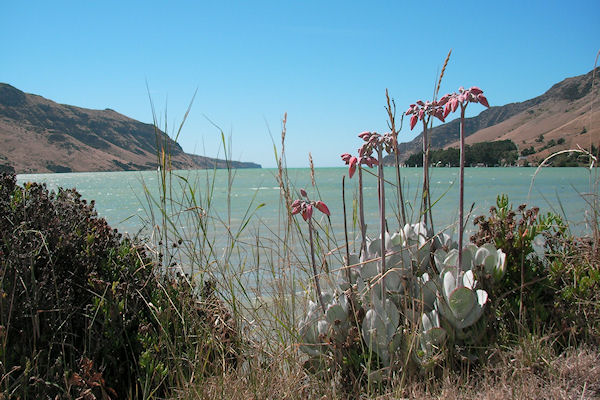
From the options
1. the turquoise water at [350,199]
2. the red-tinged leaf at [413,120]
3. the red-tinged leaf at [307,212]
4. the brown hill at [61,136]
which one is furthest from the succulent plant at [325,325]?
the brown hill at [61,136]

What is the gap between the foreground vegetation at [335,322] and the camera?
6.34 ft

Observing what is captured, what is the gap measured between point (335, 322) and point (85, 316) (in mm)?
1299

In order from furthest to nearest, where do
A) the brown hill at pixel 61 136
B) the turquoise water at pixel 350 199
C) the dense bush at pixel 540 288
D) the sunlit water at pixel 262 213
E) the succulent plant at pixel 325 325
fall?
the brown hill at pixel 61 136 → the turquoise water at pixel 350 199 → the sunlit water at pixel 262 213 → the dense bush at pixel 540 288 → the succulent plant at pixel 325 325

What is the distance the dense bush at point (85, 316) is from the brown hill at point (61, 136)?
123452 mm

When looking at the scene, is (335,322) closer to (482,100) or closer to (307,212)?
(307,212)

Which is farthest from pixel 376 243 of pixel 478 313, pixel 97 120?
pixel 97 120

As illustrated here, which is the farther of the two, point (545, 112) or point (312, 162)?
point (545, 112)

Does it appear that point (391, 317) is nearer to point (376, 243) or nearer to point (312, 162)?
point (376, 243)

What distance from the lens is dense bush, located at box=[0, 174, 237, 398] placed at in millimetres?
1956

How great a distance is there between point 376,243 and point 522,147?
403 ft

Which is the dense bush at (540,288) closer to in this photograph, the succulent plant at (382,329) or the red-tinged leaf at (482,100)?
the succulent plant at (382,329)

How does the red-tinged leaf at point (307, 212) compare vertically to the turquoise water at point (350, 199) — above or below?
above

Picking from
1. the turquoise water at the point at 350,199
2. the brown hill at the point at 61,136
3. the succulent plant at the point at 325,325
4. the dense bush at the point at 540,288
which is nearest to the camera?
the succulent plant at the point at 325,325

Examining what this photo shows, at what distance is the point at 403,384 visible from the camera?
1972 millimetres
